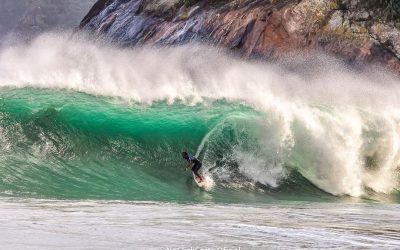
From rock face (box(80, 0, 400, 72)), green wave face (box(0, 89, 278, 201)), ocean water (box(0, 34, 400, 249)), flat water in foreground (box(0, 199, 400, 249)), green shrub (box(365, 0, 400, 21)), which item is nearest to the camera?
flat water in foreground (box(0, 199, 400, 249))

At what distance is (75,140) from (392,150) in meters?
9.51

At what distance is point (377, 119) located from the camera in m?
20.9

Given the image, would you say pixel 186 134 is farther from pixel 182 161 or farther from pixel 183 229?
pixel 183 229

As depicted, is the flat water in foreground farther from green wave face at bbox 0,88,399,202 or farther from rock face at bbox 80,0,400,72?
rock face at bbox 80,0,400,72

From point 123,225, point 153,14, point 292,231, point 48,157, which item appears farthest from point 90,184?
point 153,14

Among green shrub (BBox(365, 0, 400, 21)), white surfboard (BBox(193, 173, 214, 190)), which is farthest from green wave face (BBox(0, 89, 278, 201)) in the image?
green shrub (BBox(365, 0, 400, 21))

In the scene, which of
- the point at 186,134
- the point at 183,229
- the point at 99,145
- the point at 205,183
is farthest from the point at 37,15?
the point at 183,229

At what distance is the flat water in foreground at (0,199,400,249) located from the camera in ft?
21.3

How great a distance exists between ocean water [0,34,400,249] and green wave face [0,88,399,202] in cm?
4

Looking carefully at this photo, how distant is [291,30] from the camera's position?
38.0 meters

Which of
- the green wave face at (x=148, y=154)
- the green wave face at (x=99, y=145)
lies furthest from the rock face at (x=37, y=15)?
the green wave face at (x=148, y=154)

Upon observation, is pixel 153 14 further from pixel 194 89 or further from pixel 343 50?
pixel 194 89

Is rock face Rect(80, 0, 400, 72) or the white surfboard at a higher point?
rock face Rect(80, 0, 400, 72)

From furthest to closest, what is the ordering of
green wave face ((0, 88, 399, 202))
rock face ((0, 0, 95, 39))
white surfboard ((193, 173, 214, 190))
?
rock face ((0, 0, 95, 39)) < white surfboard ((193, 173, 214, 190)) < green wave face ((0, 88, 399, 202))
